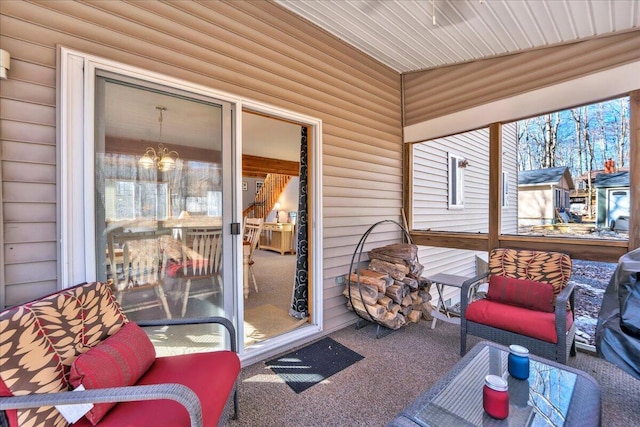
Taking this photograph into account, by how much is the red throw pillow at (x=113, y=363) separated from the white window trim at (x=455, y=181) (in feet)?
17.9

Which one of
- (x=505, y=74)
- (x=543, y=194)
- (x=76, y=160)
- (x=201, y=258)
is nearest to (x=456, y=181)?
(x=543, y=194)

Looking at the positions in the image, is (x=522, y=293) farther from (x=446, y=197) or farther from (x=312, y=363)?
(x=446, y=197)

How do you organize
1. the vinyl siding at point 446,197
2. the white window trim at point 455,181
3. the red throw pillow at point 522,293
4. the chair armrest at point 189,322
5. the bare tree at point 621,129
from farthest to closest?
the white window trim at point 455,181, the vinyl siding at point 446,197, the bare tree at point 621,129, the red throw pillow at point 522,293, the chair armrest at point 189,322

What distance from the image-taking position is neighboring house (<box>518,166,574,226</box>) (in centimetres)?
375

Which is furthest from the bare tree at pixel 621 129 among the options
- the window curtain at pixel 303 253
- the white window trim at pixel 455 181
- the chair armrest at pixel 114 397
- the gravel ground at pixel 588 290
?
the chair armrest at pixel 114 397

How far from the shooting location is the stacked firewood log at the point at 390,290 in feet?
10.3

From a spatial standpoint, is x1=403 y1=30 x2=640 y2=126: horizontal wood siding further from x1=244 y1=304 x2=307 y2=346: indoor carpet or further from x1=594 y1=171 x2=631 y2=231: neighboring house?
x1=244 y1=304 x2=307 y2=346: indoor carpet

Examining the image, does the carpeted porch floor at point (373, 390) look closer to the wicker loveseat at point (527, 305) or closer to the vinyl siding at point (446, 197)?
the wicker loveseat at point (527, 305)

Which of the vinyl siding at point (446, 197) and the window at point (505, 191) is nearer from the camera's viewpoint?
the vinyl siding at point (446, 197)

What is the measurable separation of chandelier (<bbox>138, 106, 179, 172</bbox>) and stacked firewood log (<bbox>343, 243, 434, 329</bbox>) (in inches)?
85.2

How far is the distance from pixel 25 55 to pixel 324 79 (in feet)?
8.22

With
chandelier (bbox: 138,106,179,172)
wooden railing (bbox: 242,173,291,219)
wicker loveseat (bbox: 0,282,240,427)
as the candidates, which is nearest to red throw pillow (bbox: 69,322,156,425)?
wicker loveseat (bbox: 0,282,240,427)

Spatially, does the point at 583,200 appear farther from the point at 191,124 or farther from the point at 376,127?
the point at 191,124

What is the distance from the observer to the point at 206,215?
240cm
